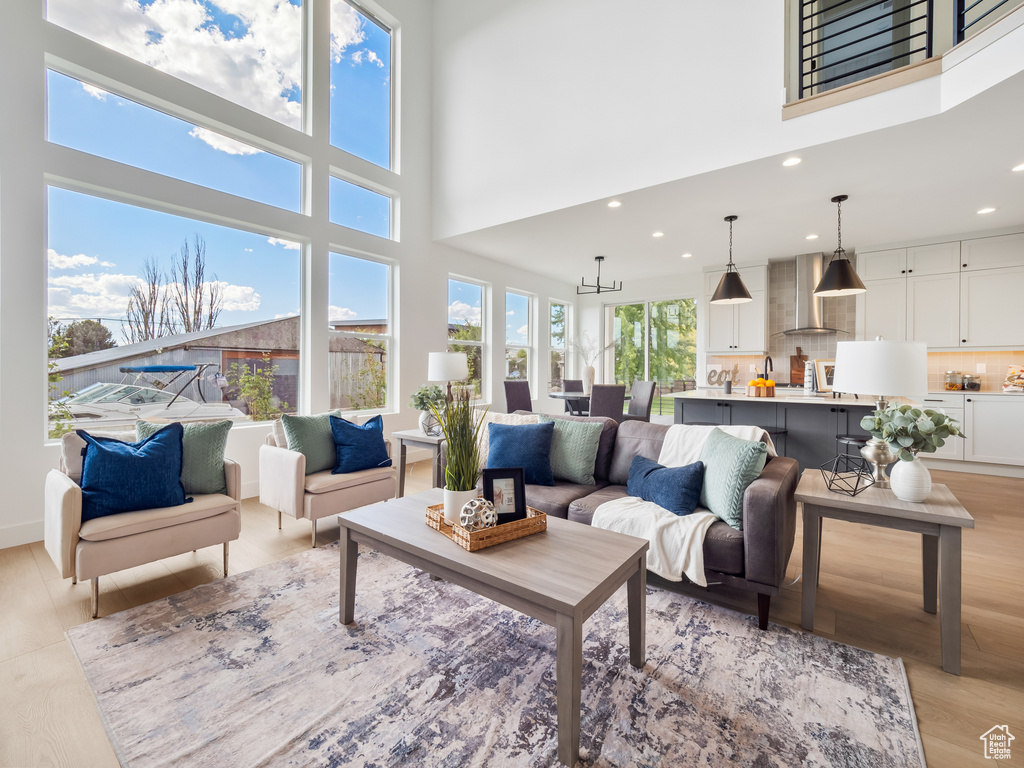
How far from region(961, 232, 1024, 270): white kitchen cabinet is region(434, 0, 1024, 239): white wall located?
133 inches

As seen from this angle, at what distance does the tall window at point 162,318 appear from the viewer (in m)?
3.28

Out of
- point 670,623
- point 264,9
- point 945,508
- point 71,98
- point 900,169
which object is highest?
point 264,9

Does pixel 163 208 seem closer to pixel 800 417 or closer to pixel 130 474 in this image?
pixel 130 474

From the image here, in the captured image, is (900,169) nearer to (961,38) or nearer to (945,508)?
(961,38)

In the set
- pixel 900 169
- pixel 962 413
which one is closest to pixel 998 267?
pixel 962 413

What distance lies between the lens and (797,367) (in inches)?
257

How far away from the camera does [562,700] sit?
4.41 ft

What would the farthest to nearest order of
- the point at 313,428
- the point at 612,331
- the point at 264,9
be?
the point at 612,331 → the point at 264,9 → the point at 313,428

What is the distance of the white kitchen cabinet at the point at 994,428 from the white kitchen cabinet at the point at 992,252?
1.47m

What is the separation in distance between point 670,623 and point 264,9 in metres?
6.04

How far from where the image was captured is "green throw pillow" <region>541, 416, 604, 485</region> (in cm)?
294

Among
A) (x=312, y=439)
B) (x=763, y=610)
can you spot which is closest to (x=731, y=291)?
(x=763, y=610)

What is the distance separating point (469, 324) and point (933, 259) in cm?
582

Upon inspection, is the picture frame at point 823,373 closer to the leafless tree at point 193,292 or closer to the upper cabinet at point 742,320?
the upper cabinet at point 742,320
